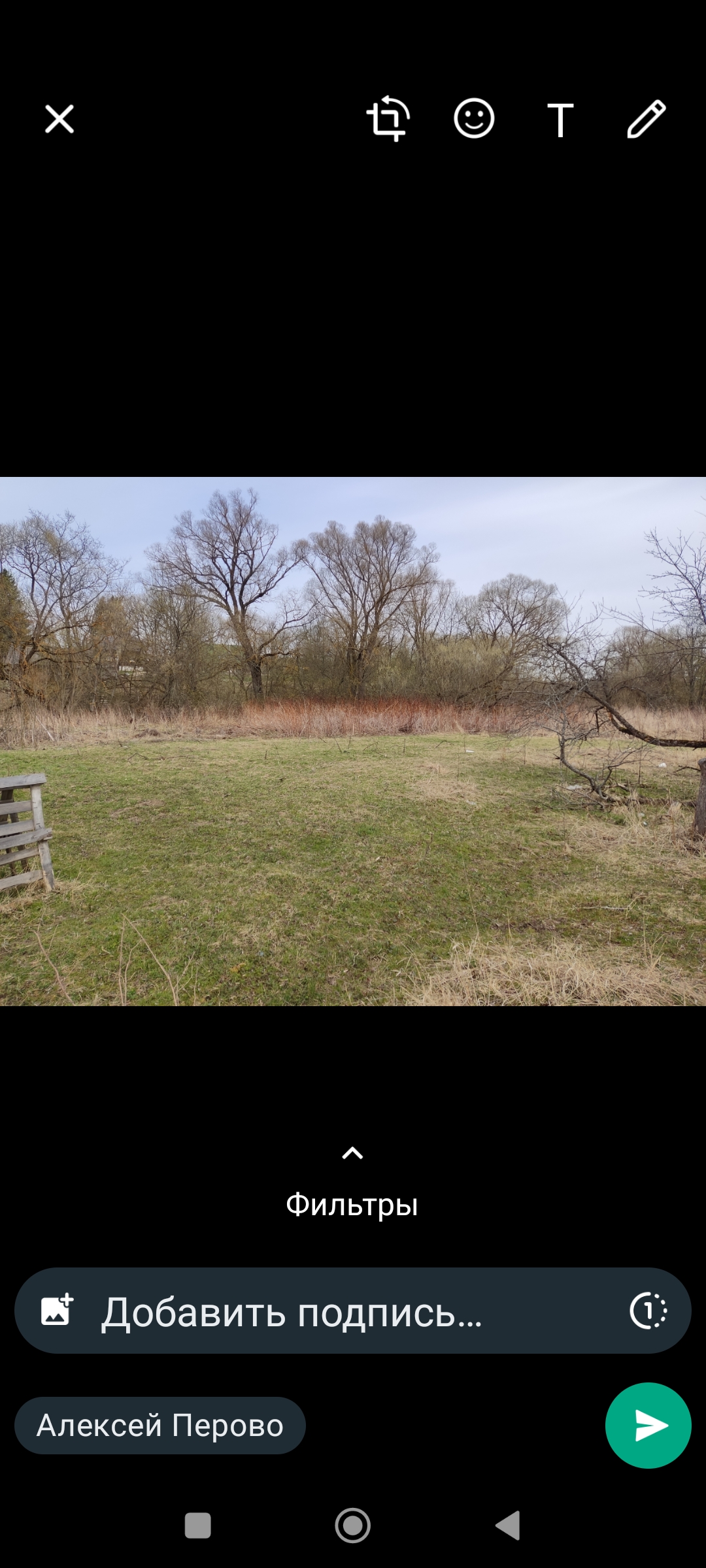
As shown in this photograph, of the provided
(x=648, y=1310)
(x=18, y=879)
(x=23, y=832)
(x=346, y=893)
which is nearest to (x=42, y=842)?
(x=23, y=832)

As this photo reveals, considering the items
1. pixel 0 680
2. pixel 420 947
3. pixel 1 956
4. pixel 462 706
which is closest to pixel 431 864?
pixel 420 947

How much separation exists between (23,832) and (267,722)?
39.7 feet

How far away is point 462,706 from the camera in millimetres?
16828

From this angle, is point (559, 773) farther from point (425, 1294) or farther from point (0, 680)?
point (0, 680)

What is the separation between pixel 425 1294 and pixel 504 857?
20.0 ft

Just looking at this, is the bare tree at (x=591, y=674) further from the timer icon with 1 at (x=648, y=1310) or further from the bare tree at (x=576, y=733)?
the timer icon with 1 at (x=648, y=1310)

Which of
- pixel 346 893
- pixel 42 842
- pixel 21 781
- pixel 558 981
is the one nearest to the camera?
pixel 558 981

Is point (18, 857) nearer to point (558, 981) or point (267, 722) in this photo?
point (558, 981)

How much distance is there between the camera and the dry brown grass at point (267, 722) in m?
13.8
